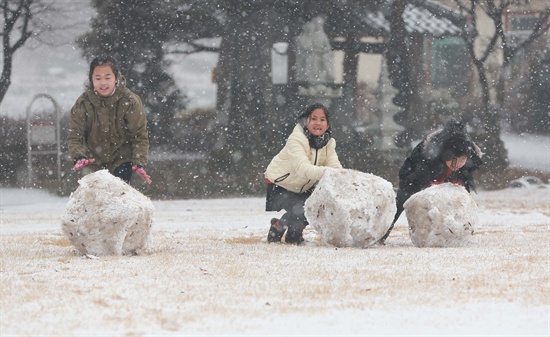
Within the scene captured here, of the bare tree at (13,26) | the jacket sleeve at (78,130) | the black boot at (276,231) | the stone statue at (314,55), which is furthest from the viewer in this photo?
the stone statue at (314,55)

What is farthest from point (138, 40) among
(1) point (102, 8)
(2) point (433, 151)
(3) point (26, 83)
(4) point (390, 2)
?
(2) point (433, 151)

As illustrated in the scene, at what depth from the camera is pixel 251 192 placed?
16500 millimetres

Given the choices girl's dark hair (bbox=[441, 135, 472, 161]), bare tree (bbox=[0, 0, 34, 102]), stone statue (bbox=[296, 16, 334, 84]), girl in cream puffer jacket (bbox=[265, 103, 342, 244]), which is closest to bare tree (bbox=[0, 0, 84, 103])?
bare tree (bbox=[0, 0, 34, 102])

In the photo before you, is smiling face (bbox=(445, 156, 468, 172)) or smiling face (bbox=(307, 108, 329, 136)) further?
smiling face (bbox=(307, 108, 329, 136))

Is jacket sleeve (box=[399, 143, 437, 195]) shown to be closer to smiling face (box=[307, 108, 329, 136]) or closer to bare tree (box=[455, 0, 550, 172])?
smiling face (box=[307, 108, 329, 136])

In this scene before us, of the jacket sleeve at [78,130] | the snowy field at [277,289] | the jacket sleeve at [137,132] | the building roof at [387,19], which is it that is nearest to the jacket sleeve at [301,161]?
the snowy field at [277,289]

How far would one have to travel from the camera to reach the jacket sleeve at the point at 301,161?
771 centimetres

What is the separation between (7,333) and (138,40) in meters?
12.5

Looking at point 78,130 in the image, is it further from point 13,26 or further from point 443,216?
point 13,26

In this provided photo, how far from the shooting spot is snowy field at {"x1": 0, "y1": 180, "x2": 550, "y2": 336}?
14.0 ft

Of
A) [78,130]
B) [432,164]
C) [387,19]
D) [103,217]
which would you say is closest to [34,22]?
[387,19]

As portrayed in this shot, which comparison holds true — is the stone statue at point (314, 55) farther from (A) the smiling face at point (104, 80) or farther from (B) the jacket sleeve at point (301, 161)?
(A) the smiling face at point (104, 80)

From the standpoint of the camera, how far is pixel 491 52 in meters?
16.9

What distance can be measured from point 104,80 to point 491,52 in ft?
34.9
